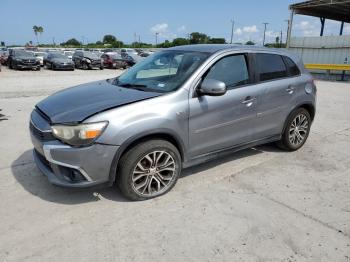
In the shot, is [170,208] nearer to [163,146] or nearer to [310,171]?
[163,146]

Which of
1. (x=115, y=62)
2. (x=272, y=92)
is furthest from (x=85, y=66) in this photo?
(x=272, y=92)

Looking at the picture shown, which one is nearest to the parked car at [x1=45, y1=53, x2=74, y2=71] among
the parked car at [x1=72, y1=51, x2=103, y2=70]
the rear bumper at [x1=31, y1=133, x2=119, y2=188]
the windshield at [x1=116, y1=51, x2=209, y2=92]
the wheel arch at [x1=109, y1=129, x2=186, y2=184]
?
the parked car at [x1=72, y1=51, x2=103, y2=70]

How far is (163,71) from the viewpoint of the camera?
14.3ft

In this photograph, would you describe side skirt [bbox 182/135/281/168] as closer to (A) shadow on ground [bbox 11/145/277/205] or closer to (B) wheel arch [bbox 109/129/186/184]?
(B) wheel arch [bbox 109/129/186/184]

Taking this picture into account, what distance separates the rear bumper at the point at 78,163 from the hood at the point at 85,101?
29 centimetres

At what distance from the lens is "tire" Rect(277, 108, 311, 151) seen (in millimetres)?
5188

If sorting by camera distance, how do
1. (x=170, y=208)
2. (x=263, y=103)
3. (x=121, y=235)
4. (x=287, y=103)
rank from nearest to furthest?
(x=121, y=235)
(x=170, y=208)
(x=263, y=103)
(x=287, y=103)

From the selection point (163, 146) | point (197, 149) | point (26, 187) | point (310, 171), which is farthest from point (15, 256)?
point (310, 171)

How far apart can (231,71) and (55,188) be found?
2.67 meters

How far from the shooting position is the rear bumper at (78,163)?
3.25 meters

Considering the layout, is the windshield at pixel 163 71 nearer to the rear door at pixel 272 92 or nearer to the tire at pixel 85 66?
the rear door at pixel 272 92

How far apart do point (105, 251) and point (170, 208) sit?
934 millimetres

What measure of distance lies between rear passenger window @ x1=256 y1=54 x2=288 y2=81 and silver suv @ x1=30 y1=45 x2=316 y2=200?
2 centimetres

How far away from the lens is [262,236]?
123 inches
